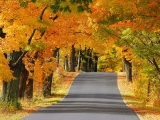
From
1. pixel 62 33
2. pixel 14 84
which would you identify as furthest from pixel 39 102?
pixel 14 84

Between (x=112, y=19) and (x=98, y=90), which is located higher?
(x=112, y=19)

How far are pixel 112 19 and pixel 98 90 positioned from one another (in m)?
22.8

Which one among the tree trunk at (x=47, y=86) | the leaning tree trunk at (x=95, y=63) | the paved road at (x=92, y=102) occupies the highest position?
the leaning tree trunk at (x=95, y=63)

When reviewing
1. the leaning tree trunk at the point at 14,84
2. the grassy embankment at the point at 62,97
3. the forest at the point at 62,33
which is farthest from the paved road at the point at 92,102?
the forest at the point at 62,33

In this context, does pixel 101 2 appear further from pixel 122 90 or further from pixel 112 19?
pixel 122 90

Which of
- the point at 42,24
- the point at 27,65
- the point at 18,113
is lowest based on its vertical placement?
the point at 18,113

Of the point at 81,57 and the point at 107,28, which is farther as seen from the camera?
the point at 81,57

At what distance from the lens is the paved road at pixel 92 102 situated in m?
20.7

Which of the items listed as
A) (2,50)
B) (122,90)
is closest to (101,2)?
(2,50)

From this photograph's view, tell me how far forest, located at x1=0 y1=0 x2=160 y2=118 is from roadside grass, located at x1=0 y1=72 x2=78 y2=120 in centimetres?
77

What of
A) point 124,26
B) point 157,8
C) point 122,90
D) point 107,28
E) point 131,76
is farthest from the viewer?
point 131,76

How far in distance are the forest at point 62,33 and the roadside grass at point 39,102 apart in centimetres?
77

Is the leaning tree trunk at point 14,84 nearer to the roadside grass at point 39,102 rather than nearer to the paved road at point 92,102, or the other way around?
the roadside grass at point 39,102

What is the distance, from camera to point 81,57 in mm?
78750
